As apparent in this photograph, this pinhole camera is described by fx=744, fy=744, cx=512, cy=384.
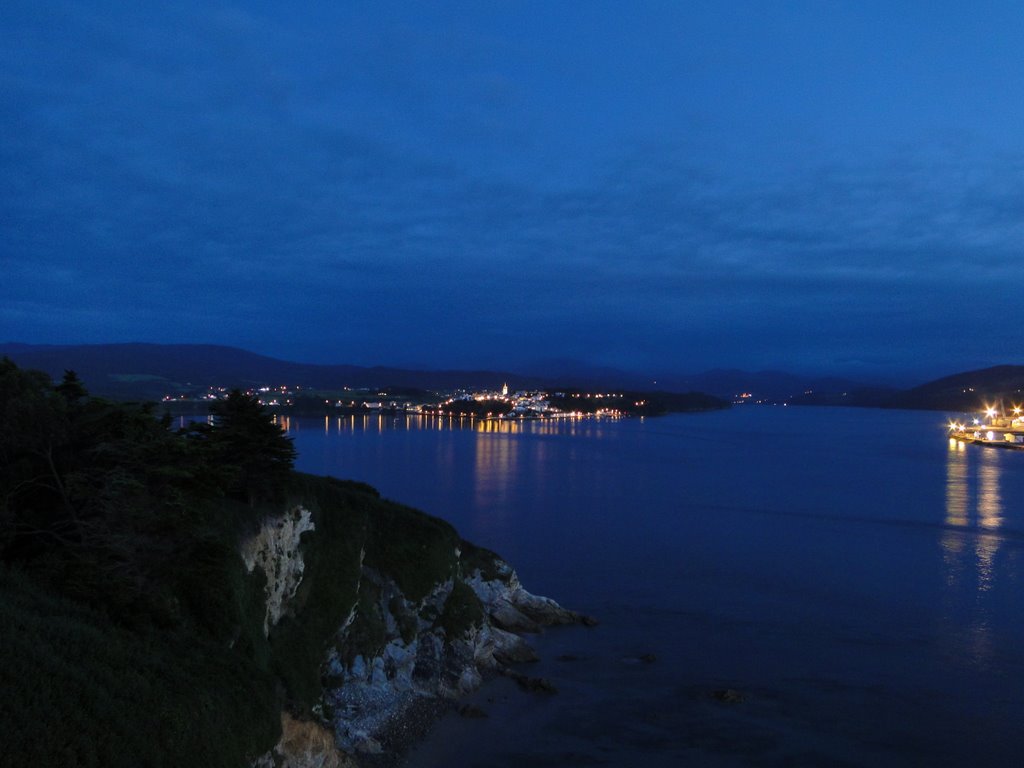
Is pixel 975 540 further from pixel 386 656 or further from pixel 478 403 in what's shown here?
pixel 478 403

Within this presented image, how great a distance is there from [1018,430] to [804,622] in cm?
9099

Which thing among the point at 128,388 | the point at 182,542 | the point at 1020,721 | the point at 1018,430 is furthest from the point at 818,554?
the point at 1018,430

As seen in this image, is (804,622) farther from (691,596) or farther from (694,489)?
(694,489)

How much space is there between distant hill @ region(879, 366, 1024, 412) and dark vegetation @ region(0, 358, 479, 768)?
146401 millimetres

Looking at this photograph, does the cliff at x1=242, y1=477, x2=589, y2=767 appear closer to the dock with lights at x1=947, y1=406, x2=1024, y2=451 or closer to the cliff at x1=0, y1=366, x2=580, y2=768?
the cliff at x1=0, y1=366, x2=580, y2=768

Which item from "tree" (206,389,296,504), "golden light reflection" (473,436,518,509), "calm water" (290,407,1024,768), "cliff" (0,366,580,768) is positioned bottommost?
"calm water" (290,407,1024,768)

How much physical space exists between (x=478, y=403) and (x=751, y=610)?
107 meters

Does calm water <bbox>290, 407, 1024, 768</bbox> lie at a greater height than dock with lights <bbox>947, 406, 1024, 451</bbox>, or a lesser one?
lesser

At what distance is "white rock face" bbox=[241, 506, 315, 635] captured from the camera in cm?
1203

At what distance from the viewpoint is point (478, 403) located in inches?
5022

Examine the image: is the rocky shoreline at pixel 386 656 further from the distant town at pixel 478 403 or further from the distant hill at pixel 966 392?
the distant hill at pixel 966 392

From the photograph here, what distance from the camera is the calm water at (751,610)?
1358cm

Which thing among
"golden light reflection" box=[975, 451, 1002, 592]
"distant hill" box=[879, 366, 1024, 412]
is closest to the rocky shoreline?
"golden light reflection" box=[975, 451, 1002, 592]

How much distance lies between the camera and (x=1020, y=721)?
14125mm
